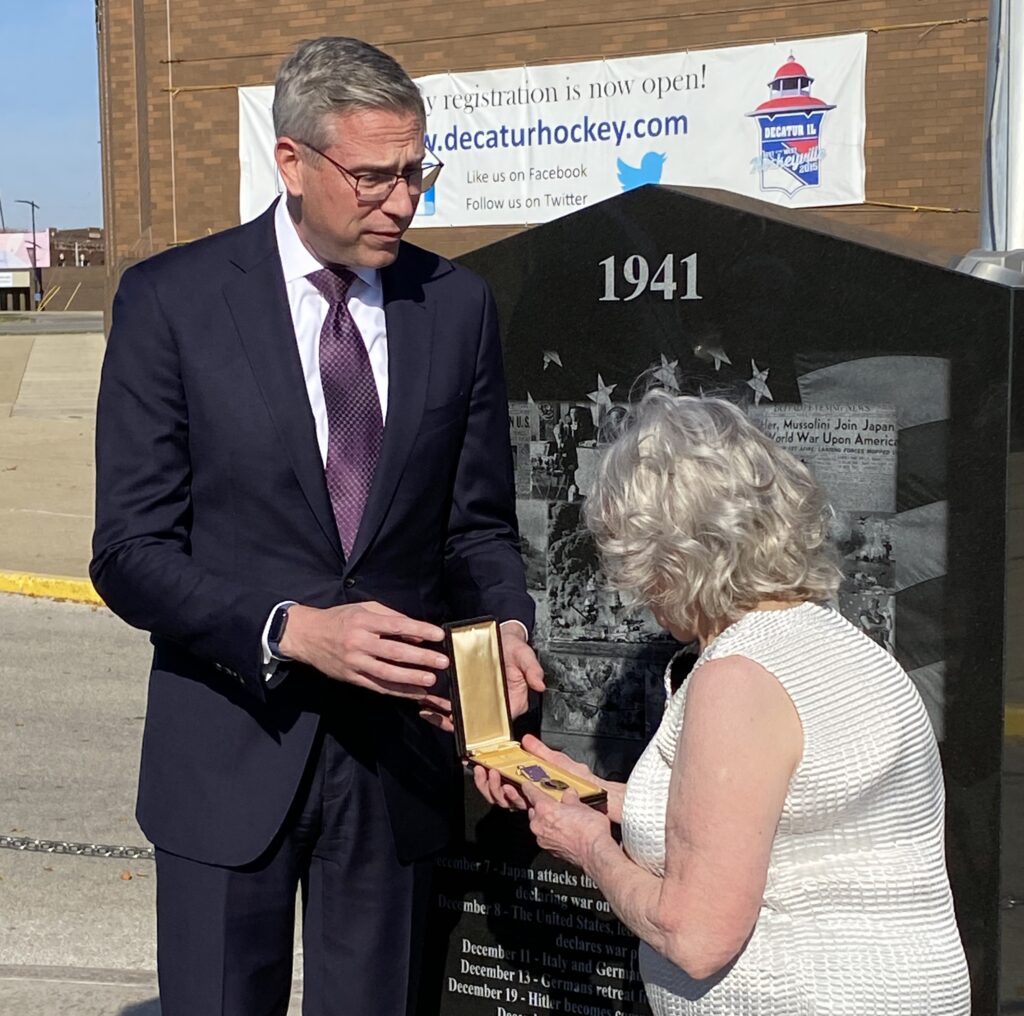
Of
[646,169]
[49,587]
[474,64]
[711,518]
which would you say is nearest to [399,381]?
[711,518]

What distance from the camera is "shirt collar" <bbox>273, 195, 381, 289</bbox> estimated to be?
93.0 inches

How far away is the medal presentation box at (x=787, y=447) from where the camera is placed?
2.58m

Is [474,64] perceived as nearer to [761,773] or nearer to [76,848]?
[76,848]

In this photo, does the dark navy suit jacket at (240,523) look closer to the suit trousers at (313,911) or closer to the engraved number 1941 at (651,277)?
the suit trousers at (313,911)

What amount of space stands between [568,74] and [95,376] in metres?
11.2

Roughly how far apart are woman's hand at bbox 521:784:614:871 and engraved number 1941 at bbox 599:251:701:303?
42.6 inches

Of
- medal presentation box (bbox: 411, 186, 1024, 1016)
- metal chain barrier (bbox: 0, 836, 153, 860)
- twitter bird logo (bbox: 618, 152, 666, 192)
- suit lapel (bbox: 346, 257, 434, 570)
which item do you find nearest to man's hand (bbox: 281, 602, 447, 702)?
suit lapel (bbox: 346, 257, 434, 570)

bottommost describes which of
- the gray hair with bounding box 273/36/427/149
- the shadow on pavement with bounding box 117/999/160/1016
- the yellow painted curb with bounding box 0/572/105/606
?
the shadow on pavement with bounding box 117/999/160/1016

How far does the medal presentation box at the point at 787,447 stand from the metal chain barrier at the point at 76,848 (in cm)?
228

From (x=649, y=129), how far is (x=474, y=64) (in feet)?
6.34

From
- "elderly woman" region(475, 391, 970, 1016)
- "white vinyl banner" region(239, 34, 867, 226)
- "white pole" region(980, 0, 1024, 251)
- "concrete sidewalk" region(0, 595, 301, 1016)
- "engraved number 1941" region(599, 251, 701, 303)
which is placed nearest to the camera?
"elderly woman" region(475, 391, 970, 1016)

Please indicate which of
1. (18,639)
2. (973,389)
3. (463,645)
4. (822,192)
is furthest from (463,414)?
(822,192)

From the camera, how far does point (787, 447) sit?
2727 millimetres

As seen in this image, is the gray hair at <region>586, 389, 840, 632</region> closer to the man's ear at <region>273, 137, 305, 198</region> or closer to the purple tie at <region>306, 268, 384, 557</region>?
the purple tie at <region>306, 268, 384, 557</region>
